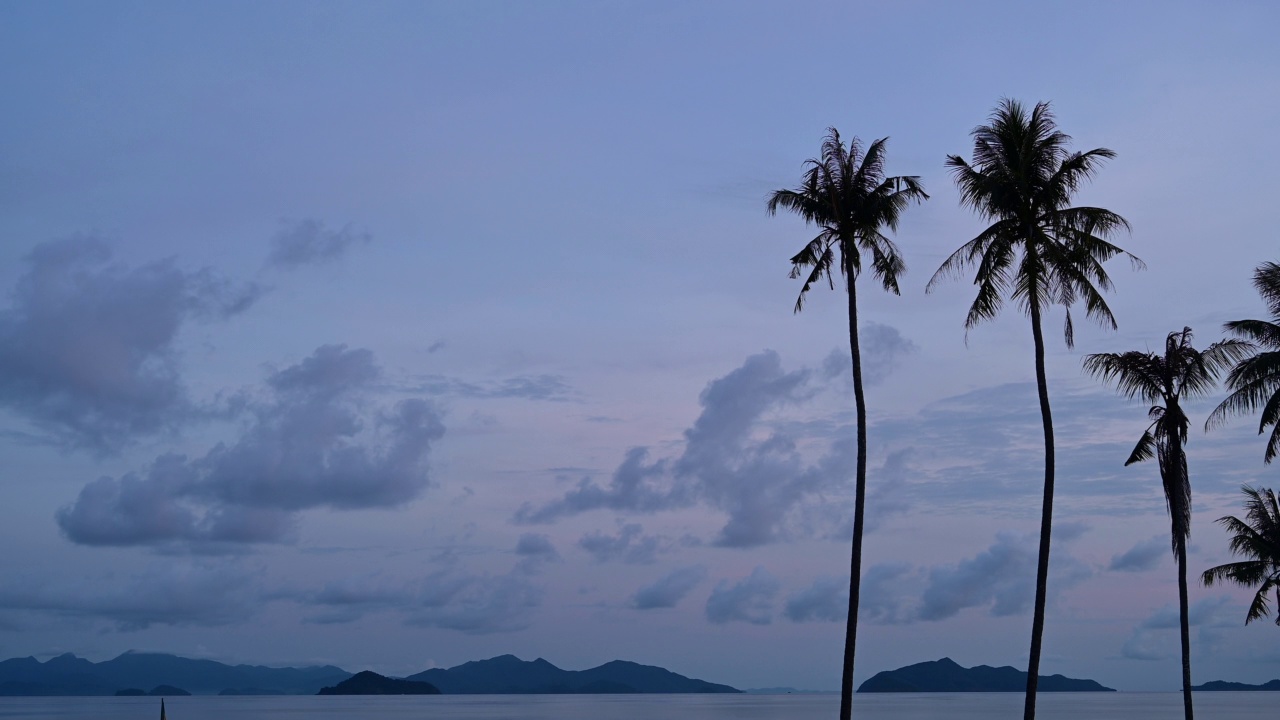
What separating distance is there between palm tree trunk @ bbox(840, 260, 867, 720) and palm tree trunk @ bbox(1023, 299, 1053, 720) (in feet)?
16.6

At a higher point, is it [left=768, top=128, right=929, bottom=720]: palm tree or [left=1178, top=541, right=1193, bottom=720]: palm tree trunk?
[left=768, top=128, right=929, bottom=720]: palm tree

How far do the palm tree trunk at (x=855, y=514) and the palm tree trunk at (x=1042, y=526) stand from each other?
5.06 m

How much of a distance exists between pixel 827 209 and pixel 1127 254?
882cm

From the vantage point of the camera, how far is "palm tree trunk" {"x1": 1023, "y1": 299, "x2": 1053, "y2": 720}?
33.4 meters

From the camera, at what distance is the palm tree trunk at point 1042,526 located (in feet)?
110

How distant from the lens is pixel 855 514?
37938 millimetres

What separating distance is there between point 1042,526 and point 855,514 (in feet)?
19.3

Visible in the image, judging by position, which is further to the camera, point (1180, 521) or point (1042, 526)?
point (1180, 521)

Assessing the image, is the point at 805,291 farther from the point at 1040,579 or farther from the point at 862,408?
the point at 1040,579

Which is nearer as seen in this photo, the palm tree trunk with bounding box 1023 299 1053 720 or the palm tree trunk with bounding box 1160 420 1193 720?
the palm tree trunk with bounding box 1023 299 1053 720

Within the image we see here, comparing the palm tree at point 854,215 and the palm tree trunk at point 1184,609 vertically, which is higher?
the palm tree at point 854,215

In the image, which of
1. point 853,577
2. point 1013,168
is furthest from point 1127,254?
point 853,577

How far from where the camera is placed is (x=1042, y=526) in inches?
1341

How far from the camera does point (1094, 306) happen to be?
3594 cm
